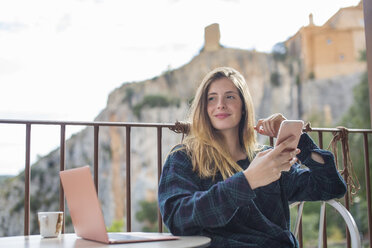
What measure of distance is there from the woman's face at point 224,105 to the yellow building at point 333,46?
24.9m

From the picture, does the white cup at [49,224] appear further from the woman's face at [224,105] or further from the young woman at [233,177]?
the woman's face at [224,105]

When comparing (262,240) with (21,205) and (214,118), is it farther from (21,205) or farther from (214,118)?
(21,205)

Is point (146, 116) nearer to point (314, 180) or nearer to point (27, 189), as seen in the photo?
point (27, 189)

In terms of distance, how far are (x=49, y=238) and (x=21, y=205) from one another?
2268 cm

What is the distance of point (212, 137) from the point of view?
140cm

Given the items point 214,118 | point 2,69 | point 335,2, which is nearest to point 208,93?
point 214,118

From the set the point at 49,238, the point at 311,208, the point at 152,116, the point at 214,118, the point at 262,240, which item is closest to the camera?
the point at 49,238

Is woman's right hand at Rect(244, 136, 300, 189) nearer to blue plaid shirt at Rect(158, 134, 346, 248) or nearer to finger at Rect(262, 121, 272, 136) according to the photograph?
blue plaid shirt at Rect(158, 134, 346, 248)

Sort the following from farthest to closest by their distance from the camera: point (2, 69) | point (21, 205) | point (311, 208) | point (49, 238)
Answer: point (2, 69) < point (311, 208) < point (21, 205) < point (49, 238)

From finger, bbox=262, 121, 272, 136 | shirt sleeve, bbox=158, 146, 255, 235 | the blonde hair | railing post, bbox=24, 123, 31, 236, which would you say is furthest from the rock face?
shirt sleeve, bbox=158, 146, 255, 235

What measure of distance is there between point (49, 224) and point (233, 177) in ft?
1.61

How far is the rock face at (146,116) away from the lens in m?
22.7

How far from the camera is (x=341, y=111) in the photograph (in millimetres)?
24766

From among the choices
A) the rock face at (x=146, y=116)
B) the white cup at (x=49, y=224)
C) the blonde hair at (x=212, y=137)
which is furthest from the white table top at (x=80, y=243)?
the rock face at (x=146, y=116)
